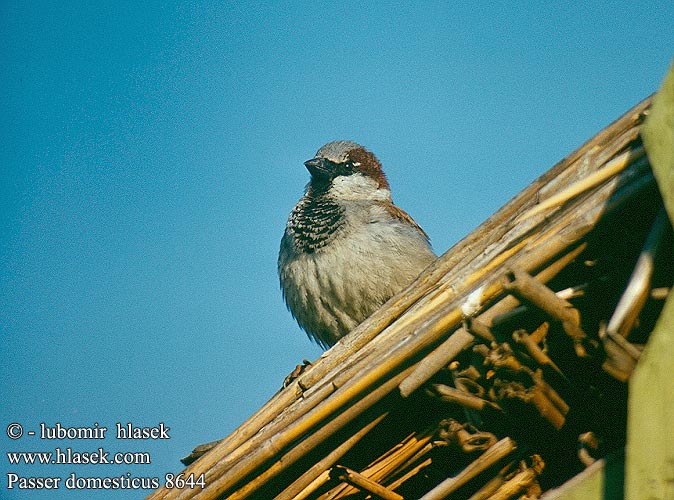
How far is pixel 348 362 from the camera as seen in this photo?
6.99 ft

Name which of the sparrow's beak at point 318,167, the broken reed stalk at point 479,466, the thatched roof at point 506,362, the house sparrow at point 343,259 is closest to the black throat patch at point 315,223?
the house sparrow at point 343,259

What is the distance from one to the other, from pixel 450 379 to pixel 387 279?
1.78m

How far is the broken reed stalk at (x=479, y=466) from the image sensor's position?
1623mm

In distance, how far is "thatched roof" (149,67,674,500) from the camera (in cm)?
148

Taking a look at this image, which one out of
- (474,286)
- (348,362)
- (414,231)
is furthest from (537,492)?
(414,231)

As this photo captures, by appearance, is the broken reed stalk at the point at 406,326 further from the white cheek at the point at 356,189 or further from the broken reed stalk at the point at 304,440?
the white cheek at the point at 356,189

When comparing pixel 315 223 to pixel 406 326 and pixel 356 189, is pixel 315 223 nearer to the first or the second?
pixel 356 189

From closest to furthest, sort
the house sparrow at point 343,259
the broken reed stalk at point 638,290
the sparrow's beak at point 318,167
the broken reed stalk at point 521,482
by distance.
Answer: the broken reed stalk at point 638,290 → the broken reed stalk at point 521,482 → the house sparrow at point 343,259 → the sparrow's beak at point 318,167

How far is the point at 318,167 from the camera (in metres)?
4.31

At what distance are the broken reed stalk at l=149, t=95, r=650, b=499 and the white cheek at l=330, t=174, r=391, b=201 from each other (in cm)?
192

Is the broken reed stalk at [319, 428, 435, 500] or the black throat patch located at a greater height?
the black throat patch

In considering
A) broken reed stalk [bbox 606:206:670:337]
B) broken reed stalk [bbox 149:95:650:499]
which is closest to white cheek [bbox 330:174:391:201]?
broken reed stalk [bbox 149:95:650:499]

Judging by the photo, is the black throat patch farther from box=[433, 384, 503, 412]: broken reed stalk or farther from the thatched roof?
box=[433, 384, 503, 412]: broken reed stalk

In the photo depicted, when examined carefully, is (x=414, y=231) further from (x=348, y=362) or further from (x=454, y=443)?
(x=454, y=443)
